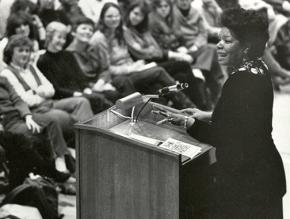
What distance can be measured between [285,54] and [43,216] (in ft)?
7.78

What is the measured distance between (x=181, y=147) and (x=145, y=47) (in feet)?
6.32

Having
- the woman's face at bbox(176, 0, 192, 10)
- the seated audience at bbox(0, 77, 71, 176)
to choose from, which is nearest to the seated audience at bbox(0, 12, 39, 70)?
the seated audience at bbox(0, 77, 71, 176)

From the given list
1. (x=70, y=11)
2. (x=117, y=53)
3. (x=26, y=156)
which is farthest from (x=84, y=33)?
(x=26, y=156)

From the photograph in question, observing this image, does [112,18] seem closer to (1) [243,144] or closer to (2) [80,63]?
(2) [80,63]

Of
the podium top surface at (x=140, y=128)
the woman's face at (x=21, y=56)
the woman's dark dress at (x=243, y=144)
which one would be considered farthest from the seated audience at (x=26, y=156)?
the woman's dark dress at (x=243, y=144)

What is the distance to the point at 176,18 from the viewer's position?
5.80m

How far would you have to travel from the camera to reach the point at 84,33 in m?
5.76

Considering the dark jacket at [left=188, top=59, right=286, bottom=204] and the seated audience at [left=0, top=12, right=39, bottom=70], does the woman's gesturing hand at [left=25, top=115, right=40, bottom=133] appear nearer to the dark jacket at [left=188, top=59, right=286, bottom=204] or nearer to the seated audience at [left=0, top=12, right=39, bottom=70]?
the seated audience at [left=0, top=12, right=39, bottom=70]

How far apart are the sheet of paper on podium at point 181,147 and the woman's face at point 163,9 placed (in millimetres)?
1905

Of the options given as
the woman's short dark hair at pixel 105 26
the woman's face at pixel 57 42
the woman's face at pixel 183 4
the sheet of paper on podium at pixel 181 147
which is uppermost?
the woman's face at pixel 183 4

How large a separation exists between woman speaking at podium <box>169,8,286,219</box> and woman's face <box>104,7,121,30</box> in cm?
158

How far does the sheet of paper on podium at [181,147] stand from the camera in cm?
404

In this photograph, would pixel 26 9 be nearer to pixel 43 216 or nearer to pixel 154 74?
pixel 154 74

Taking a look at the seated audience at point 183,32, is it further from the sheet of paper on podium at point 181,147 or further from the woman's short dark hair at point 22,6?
the sheet of paper on podium at point 181,147
